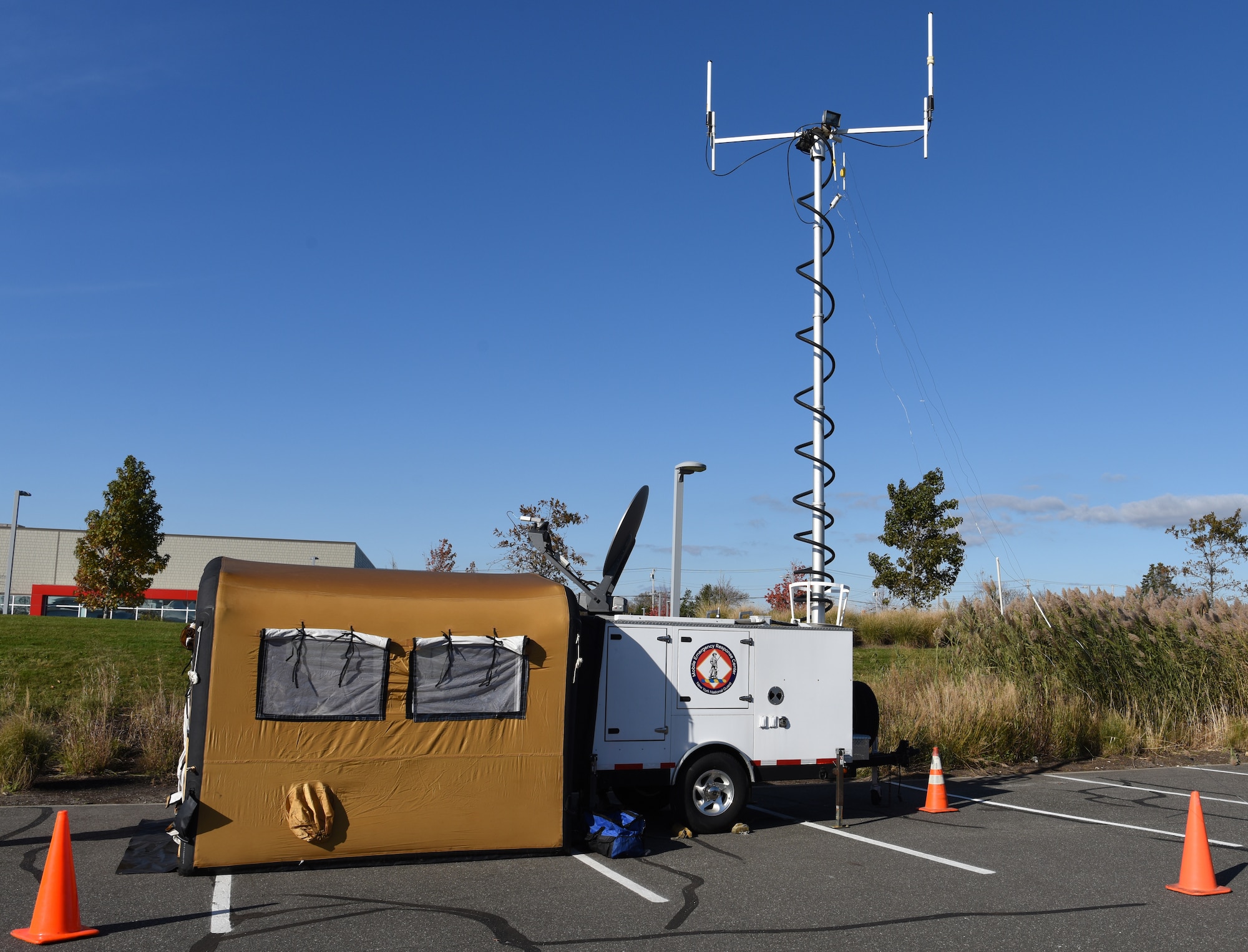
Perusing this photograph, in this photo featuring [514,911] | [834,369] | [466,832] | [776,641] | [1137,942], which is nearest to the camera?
[1137,942]

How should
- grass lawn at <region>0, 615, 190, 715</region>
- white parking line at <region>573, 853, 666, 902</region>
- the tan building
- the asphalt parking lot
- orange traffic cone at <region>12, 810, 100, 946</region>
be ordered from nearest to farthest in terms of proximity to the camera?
orange traffic cone at <region>12, 810, 100, 946</region>, the asphalt parking lot, white parking line at <region>573, 853, 666, 902</region>, grass lawn at <region>0, 615, 190, 715</region>, the tan building

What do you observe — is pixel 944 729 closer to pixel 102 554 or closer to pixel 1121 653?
pixel 1121 653

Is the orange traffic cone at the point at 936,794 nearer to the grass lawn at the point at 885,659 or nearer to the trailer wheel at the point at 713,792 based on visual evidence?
the trailer wheel at the point at 713,792

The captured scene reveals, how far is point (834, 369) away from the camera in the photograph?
12883mm

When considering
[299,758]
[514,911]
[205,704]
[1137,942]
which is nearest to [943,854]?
[1137,942]

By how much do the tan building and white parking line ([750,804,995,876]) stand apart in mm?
57917

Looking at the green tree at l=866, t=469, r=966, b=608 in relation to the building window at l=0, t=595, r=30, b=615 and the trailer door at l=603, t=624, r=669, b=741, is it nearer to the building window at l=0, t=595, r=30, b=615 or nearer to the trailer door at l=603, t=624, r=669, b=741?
the trailer door at l=603, t=624, r=669, b=741

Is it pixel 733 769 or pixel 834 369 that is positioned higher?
pixel 834 369

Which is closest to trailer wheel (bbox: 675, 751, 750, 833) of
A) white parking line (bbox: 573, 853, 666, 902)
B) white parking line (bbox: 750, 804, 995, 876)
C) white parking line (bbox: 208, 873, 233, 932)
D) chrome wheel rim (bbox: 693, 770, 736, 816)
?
chrome wheel rim (bbox: 693, 770, 736, 816)

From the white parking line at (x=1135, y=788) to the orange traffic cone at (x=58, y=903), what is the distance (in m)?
11.6

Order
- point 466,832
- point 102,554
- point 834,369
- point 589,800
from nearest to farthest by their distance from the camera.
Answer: point 466,832 → point 589,800 → point 834,369 → point 102,554

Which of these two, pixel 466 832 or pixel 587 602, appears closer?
pixel 466 832

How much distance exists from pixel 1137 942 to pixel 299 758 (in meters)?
6.08

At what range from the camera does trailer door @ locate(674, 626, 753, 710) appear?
9734 mm
